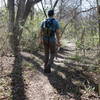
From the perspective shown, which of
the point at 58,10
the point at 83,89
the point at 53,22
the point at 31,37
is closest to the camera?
the point at 83,89

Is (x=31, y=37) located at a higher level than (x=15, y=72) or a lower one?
higher

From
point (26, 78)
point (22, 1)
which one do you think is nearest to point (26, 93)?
point (26, 78)

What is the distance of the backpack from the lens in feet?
21.3

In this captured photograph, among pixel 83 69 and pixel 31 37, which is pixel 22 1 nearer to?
pixel 31 37

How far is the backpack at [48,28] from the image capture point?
6.50 metres

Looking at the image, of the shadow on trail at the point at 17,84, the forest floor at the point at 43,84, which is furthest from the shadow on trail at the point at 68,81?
the shadow on trail at the point at 17,84

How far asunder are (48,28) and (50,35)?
0.74 ft

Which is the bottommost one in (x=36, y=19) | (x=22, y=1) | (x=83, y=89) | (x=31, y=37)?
(x=83, y=89)

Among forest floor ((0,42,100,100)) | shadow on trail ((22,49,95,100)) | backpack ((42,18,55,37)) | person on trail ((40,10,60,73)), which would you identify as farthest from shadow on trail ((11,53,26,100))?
backpack ((42,18,55,37))

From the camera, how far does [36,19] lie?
1392 centimetres

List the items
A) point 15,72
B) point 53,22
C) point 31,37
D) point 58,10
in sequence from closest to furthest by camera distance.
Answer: point 53,22, point 15,72, point 31,37, point 58,10

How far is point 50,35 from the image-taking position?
6629 millimetres

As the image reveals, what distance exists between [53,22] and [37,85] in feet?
5.84

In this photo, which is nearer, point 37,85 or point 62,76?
point 37,85
